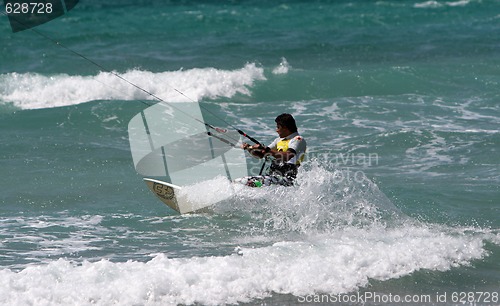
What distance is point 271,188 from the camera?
11422 millimetres

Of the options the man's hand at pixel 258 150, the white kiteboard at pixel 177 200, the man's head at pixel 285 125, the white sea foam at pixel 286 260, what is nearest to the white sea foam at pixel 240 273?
the white sea foam at pixel 286 260

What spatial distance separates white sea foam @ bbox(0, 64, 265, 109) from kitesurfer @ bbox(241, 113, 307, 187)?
10.7m

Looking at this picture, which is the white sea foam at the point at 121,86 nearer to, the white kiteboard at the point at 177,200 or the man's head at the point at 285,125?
the white kiteboard at the point at 177,200

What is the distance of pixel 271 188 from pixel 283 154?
0.52 meters

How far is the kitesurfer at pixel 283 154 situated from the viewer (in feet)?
36.9

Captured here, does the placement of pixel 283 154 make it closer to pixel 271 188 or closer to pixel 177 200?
pixel 271 188

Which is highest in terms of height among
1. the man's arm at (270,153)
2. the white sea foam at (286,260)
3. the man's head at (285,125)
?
the man's head at (285,125)

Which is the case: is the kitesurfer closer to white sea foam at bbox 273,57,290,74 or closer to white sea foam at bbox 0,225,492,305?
white sea foam at bbox 0,225,492,305

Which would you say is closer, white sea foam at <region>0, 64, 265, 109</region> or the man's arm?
the man's arm

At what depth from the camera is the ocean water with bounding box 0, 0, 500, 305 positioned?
904cm

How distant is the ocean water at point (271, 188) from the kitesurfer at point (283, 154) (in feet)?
0.69

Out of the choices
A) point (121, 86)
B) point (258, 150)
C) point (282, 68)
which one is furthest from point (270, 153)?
point (282, 68)

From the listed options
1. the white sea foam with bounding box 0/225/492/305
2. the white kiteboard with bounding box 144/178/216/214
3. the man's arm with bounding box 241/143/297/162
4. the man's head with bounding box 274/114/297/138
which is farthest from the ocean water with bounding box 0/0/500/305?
the man's head with bounding box 274/114/297/138

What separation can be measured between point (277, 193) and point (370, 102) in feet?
31.9
